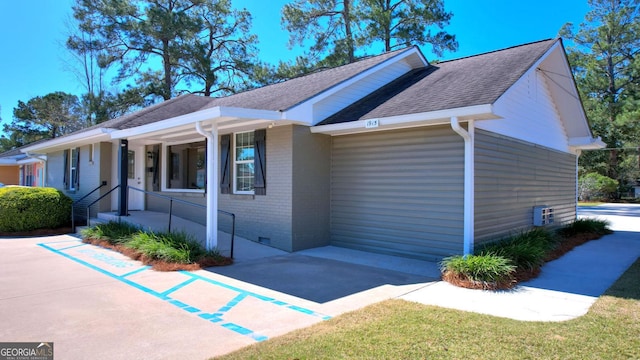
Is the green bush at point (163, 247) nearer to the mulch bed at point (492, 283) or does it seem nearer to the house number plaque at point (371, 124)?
the house number plaque at point (371, 124)

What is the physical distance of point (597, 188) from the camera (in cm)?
3148

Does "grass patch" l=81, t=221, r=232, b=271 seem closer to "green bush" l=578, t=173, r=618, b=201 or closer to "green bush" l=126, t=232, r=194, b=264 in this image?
"green bush" l=126, t=232, r=194, b=264

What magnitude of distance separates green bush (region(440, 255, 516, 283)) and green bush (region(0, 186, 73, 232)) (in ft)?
39.6

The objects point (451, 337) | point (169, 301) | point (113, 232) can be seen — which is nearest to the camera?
point (451, 337)

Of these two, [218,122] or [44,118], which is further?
[44,118]

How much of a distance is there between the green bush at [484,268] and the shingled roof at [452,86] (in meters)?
2.60

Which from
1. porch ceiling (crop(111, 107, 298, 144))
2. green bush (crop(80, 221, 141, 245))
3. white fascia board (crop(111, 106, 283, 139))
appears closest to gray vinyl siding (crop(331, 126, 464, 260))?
porch ceiling (crop(111, 107, 298, 144))

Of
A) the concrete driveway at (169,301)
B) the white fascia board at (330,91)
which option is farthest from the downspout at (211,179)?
the white fascia board at (330,91)

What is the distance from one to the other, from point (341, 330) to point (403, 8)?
23.7 meters

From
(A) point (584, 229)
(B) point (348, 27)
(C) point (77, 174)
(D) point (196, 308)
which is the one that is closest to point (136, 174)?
(C) point (77, 174)

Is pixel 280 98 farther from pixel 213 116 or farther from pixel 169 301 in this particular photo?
pixel 169 301

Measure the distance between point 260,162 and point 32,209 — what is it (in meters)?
7.88

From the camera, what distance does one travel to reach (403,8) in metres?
24.3

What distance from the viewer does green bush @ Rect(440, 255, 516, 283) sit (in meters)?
6.26
